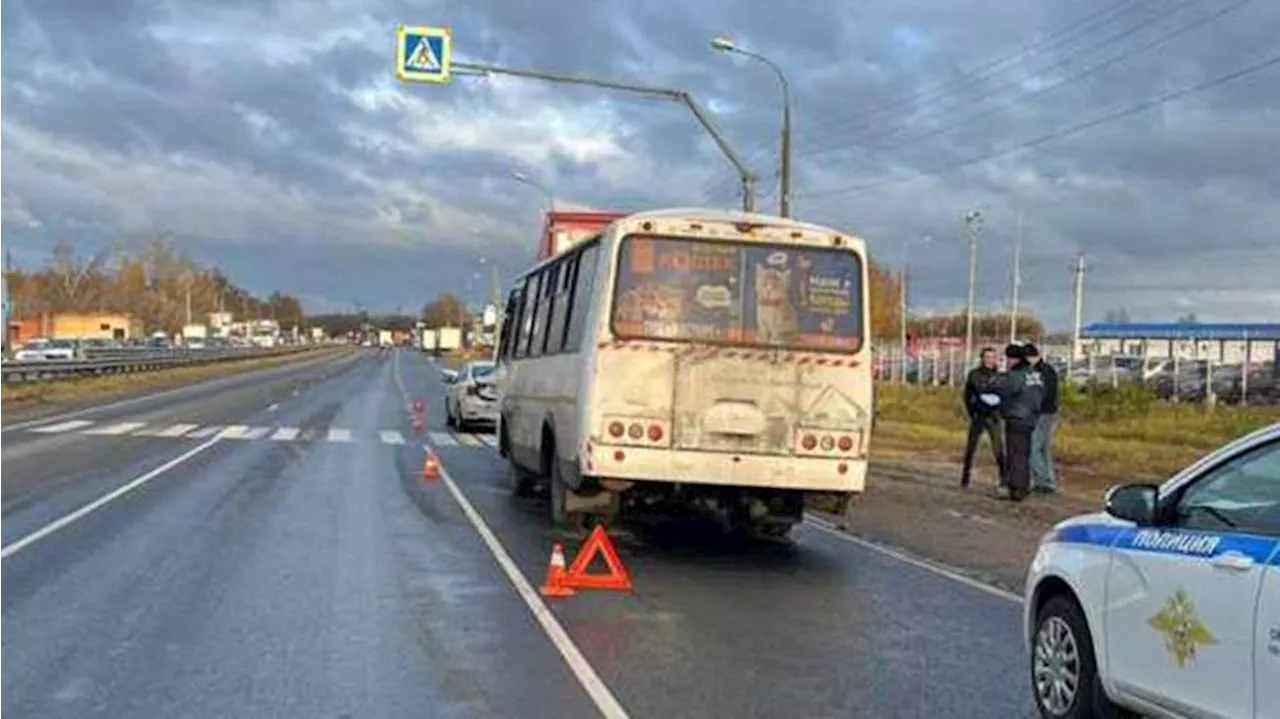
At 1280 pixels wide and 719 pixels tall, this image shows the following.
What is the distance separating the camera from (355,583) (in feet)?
36.7

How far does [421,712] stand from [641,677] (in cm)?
137

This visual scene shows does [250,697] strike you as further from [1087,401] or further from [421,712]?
[1087,401]

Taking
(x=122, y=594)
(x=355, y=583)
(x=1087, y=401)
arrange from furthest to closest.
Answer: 1. (x=1087, y=401)
2. (x=355, y=583)
3. (x=122, y=594)

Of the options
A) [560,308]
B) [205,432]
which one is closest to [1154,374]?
[205,432]

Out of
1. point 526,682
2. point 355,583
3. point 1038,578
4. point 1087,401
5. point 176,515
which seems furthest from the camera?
point 1087,401

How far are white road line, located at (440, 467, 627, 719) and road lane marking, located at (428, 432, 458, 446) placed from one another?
13575 mm

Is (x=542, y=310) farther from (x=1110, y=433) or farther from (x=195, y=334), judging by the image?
(x=195, y=334)

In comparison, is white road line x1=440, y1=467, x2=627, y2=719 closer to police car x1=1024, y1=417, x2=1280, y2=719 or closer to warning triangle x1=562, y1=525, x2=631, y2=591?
warning triangle x1=562, y1=525, x2=631, y2=591

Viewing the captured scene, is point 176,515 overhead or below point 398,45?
below

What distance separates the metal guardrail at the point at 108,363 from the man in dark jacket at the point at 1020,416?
1570 inches

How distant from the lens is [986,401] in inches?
756

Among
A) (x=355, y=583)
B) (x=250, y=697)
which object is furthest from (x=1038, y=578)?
(x=355, y=583)

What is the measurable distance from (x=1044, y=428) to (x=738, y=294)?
24.3ft

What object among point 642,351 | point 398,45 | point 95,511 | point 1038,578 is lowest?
point 95,511
